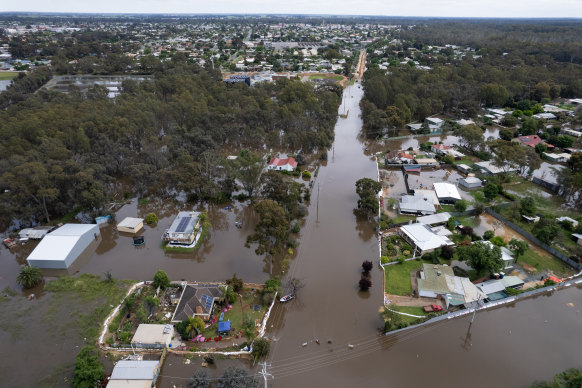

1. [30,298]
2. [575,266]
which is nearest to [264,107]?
[30,298]

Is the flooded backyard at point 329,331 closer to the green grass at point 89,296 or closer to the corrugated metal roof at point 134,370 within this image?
the green grass at point 89,296

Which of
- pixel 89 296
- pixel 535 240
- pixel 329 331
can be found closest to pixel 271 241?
pixel 329 331

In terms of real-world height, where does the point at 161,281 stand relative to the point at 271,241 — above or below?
below

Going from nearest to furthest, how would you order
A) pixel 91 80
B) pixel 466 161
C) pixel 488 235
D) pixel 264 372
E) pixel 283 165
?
pixel 264 372, pixel 488 235, pixel 283 165, pixel 466 161, pixel 91 80

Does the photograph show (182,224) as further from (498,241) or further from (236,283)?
(498,241)

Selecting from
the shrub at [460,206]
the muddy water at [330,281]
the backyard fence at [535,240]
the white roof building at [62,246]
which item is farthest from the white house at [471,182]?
the white roof building at [62,246]

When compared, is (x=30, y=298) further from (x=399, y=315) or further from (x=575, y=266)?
(x=575, y=266)
